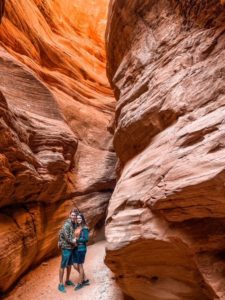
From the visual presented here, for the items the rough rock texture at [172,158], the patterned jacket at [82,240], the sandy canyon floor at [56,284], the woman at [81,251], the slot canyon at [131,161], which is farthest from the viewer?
the patterned jacket at [82,240]

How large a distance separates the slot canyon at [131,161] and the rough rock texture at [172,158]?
0.07 feet

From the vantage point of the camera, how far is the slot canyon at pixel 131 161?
4473 millimetres

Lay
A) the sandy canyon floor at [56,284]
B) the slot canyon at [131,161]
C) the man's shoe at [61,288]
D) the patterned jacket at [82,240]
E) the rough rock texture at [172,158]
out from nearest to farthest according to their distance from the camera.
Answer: the rough rock texture at [172,158] < the slot canyon at [131,161] < the sandy canyon floor at [56,284] < the man's shoe at [61,288] < the patterned jacket at [82,240]

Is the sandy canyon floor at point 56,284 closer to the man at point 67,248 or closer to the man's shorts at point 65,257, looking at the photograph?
the man at point 67,248

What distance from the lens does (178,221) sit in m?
4.71

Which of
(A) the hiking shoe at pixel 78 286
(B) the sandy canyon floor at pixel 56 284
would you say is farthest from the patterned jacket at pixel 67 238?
(B) the sandy canyon floor at pixel 56 284

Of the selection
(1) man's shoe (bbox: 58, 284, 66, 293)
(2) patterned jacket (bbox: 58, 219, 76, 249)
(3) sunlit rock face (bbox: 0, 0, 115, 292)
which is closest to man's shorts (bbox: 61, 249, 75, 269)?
(2) patterned jacket (bbox: 58, 219, 76, 249)

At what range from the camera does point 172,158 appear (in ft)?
15.4

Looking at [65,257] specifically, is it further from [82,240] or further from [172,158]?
[172,158]

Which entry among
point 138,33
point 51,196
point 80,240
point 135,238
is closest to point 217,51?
point 138,33

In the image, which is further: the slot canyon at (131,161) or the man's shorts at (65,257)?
the man's shorts at (65,257)

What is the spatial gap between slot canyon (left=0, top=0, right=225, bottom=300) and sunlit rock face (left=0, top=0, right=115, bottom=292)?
50 millimetres

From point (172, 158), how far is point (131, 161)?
249 cm

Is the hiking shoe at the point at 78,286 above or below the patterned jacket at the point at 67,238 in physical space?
below
